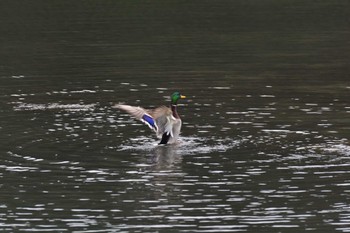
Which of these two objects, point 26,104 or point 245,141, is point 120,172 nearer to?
point 245,141

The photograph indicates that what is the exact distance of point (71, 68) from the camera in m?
36.2

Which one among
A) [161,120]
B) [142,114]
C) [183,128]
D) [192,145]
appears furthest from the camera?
[183,128]

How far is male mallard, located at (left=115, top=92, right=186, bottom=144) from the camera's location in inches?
952

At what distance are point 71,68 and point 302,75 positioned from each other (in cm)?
708

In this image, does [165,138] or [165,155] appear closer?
[165,155]

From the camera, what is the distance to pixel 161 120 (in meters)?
24.5

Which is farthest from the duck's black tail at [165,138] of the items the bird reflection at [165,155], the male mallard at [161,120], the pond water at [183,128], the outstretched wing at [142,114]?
the outstretched wing at [142,114]

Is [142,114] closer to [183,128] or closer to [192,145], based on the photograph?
[192,145]

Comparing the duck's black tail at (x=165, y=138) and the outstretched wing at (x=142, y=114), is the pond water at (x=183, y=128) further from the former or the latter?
the outstretched wing at (x=142, y=114)

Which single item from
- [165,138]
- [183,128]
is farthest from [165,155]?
[183,128]

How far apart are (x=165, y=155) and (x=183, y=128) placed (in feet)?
9.25

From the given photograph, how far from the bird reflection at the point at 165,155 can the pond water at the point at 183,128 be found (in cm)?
5

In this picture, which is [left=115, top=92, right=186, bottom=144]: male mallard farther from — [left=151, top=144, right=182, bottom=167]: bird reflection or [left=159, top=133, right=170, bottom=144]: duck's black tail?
[left=151, top=144, right=182, bottom=167]: bird reflection

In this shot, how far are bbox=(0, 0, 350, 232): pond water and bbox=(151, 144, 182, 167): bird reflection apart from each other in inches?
2.0
